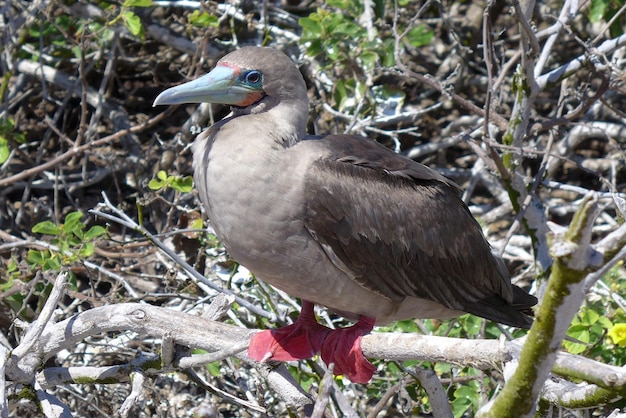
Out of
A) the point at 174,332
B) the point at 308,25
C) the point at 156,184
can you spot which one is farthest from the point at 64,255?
the point at 308,25

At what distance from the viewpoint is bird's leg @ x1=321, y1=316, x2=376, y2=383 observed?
11.3 feet

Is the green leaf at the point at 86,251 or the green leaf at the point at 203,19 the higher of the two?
the green leaf at the point at 203,19

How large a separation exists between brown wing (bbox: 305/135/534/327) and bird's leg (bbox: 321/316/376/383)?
177mm

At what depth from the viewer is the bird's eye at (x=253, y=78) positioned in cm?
339

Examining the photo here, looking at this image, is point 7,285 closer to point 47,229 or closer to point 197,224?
point 47,229

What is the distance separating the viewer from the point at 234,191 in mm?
3129

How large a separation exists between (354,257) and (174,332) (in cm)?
68

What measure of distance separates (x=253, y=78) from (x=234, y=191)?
496mm

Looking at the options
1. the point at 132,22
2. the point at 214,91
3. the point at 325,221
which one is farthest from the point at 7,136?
the point at 325,221

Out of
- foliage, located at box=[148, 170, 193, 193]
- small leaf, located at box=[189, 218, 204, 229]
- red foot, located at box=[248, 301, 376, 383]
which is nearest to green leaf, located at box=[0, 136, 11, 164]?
foliage, located at box=[148, 170, 193, 193]

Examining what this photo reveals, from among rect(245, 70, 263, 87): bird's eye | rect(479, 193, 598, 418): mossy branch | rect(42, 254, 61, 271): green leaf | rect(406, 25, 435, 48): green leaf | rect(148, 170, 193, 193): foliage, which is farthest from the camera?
rect(406, 25, 435, 48): green leaf

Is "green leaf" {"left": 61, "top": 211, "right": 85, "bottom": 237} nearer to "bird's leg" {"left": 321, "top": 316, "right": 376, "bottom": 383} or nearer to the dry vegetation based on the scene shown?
the dry vegetation

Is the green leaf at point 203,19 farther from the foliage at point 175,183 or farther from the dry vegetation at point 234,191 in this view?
the foliage at point 175,183

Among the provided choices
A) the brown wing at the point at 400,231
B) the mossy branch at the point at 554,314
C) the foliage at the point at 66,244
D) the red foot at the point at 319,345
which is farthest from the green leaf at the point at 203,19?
the mossy branch at the point at 554,314
